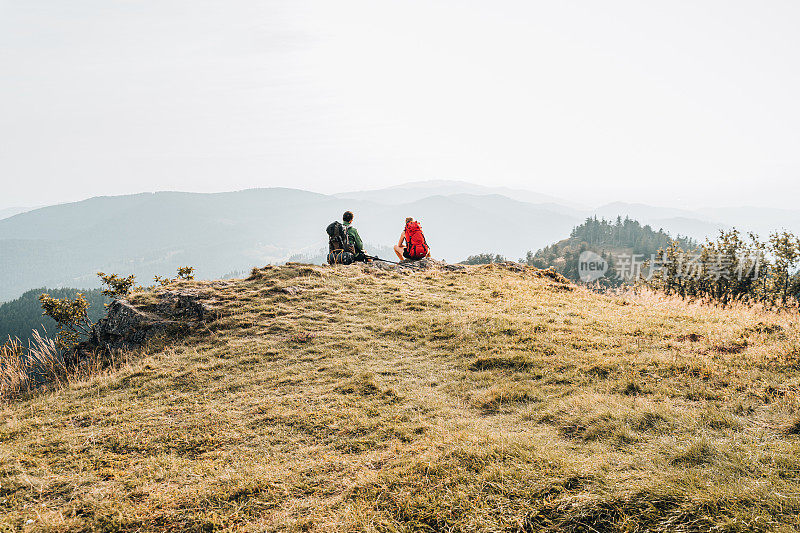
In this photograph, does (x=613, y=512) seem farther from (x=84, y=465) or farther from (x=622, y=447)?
(x=84, y=465)

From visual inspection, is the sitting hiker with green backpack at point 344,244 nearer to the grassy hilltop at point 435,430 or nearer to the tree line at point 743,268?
the grassy hilltop at point 435,430

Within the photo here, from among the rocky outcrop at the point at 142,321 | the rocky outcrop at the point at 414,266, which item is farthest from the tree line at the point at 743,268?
the rocky outcrop at the point at 142,321

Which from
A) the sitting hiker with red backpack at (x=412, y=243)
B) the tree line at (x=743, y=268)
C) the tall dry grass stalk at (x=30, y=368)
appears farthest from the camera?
the tree line at (x=743, y=268)

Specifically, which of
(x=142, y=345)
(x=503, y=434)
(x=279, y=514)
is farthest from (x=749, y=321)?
(x=142, y=345)

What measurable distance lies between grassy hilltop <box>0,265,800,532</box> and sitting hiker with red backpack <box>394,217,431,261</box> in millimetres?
8221

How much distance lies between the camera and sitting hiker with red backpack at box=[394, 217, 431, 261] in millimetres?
18375

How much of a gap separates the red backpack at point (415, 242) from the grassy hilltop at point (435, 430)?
8.24m

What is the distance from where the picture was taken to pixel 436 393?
696 centimetres

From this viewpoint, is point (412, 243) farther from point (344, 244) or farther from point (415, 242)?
point (344, 244)

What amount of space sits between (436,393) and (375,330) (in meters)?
3.81

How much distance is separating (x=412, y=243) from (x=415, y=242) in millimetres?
170

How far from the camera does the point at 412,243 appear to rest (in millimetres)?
18641

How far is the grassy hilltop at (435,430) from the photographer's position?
370 cm

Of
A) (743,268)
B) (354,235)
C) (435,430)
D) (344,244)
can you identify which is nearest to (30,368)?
(435,430)
